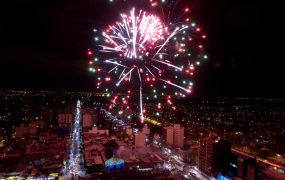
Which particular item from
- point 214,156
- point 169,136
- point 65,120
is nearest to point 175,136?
point 169,136

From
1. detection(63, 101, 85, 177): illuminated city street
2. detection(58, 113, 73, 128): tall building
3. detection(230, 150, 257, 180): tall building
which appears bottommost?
detection(63, 101, 85, 177): illuminated city street

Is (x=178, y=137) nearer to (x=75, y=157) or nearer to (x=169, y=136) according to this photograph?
(x=169, y=136)

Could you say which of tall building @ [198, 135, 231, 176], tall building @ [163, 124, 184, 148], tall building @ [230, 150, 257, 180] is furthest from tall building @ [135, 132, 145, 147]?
tall building @ [230, 150, 257, 180]

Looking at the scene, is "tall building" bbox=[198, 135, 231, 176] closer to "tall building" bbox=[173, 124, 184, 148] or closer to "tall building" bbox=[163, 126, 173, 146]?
"tall building" bbox=[173, 124, 184, 148]

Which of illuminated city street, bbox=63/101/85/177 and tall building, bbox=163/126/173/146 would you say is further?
tall building, bbox=163/126/173/146

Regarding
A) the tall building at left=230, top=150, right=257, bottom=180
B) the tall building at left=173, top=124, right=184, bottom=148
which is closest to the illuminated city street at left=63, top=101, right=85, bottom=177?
the tall building at left=173, top=124, right=184, bottom=148

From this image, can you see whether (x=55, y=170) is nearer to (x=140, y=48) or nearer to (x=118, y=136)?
(x=118, y=136)

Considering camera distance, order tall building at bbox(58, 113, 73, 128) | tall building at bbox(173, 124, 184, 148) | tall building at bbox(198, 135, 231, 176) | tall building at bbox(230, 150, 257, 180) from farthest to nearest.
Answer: tall building at bbox(58, 113, 73, 128), tall building at bbox(173, 124, 184, 148), tall building at bbox(198, 135, 231, 176), tall building at bbox(230, 150, 257, 180)

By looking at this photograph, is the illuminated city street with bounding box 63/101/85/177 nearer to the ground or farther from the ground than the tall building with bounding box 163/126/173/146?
nearer to the ground

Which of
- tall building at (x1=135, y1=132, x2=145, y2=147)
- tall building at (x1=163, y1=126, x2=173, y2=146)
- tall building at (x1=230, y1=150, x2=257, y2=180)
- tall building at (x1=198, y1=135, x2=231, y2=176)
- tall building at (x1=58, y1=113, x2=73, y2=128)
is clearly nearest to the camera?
tall building at (x1=230, y1=150, x2=257, y2=180)

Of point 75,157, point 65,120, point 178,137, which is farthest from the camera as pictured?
point 65,120

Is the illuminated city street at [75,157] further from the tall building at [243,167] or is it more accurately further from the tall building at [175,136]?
the tall building at [243,167]
